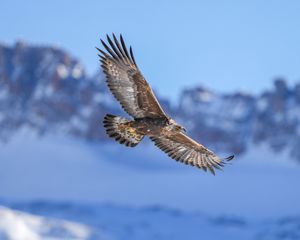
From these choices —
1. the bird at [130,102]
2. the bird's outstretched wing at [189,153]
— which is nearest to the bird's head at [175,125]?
the bird at [130,102]

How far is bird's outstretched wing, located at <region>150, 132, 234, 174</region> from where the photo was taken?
23141mm

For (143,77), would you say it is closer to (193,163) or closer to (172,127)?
(172,127)

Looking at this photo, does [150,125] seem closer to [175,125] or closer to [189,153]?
[175,125]

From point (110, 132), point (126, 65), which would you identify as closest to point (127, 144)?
point (110, 132)

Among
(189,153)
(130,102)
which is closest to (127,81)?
(130,102)

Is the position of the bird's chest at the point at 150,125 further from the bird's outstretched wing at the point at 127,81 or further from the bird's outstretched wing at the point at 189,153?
the bird's outstretched wing at the point at 189,153

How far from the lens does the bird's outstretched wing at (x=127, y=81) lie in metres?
20.7

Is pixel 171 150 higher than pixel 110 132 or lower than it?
higher

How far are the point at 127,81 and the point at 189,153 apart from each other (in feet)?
12.3

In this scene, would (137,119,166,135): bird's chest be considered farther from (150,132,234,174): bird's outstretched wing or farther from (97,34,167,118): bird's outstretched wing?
(150,132,234,174): bird's outstretched wing

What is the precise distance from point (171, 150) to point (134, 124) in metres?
2.81

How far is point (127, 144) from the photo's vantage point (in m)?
21.3

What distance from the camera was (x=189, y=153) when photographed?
23625 mm

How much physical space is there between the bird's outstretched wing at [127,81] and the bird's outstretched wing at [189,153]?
213 centimetres
